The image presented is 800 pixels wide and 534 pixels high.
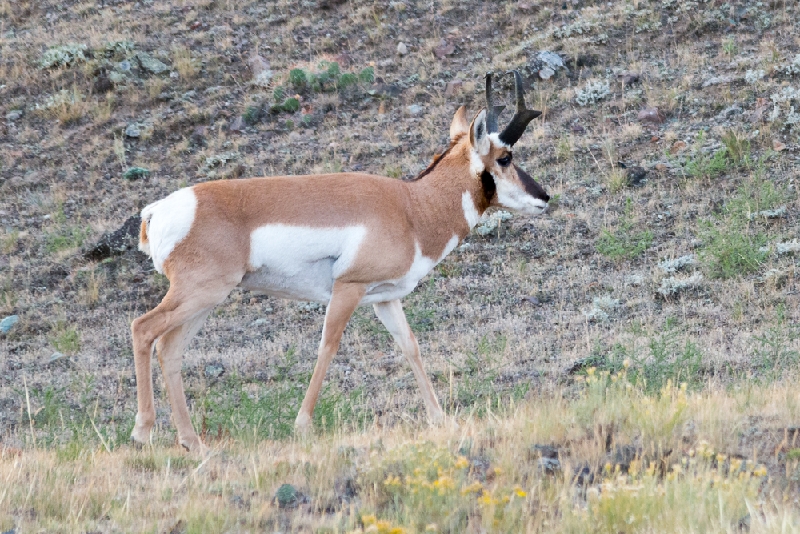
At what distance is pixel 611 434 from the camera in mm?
5324

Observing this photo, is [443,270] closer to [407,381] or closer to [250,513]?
[407,381]

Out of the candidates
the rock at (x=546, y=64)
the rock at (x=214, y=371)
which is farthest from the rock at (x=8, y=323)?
the rock at (x=546, y=64)

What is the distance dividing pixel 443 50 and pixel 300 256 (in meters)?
11.6

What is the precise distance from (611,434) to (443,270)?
6.72 meters

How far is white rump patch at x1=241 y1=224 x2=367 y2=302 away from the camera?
6.87m

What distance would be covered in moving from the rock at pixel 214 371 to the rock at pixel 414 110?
7.55 metres

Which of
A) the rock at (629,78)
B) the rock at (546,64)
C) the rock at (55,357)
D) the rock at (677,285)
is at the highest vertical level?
the rock at (546,64)

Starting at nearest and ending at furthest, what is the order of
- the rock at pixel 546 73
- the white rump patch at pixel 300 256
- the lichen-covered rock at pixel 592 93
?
1. the white rump patch at pixel 300 256
2. the lichen-covered rock at pixel 592 93
3. the rock at pixel 546 73

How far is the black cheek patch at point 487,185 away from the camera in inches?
304

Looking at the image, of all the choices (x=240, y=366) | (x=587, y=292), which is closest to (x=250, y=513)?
(x=240, y=366)

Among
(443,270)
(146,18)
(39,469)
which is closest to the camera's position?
(39,469)

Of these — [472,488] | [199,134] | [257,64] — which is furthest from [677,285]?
[257,64]

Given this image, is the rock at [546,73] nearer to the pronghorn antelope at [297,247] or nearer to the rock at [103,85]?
the rock at [103,85]

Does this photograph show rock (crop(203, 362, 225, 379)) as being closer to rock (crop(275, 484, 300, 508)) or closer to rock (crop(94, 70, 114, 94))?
rock (crop(275, 484, 300, 508))
